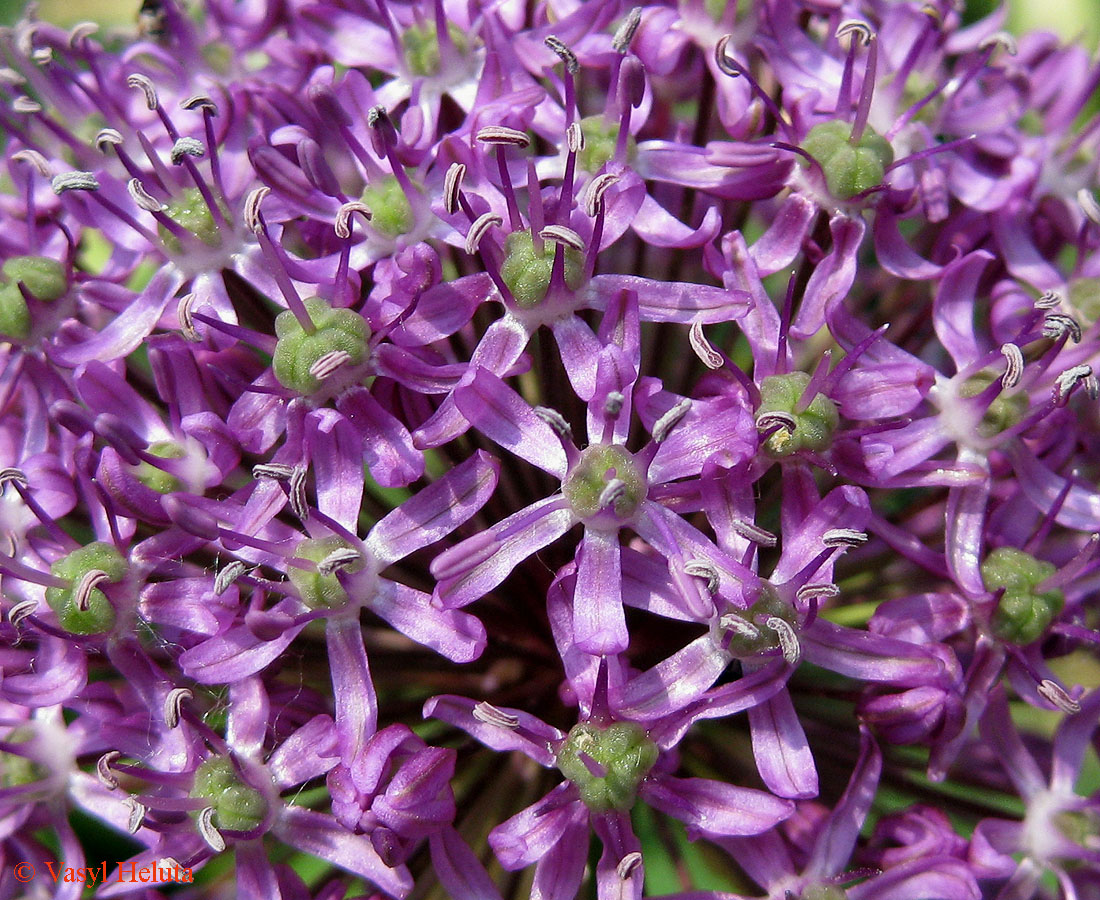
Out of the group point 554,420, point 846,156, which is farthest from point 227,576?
point 846,156

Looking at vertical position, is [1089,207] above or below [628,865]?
above

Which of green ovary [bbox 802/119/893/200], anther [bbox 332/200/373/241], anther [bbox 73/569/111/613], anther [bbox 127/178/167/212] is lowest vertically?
anther [bbox 73/569/111/613]

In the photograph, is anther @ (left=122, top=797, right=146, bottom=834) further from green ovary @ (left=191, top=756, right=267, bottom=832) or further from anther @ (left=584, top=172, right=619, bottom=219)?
anther @ (left=584, top=172, right=619, bottom=219)

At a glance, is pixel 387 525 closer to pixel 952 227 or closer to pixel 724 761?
pixel 724 761

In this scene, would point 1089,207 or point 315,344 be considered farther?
point 1089,207

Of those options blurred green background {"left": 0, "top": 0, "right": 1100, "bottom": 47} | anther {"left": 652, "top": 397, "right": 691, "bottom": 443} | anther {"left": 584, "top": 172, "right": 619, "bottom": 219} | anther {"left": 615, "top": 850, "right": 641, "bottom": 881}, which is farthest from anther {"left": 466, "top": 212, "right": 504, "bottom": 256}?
blurred green background {"left": 0, "top": 0, "right": 1100, "bottom": 47}

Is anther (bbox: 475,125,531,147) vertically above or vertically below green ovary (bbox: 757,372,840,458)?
above

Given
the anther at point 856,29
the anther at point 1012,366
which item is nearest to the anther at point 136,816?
the anther at point 1012,366

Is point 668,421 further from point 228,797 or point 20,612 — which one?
point 20,612
